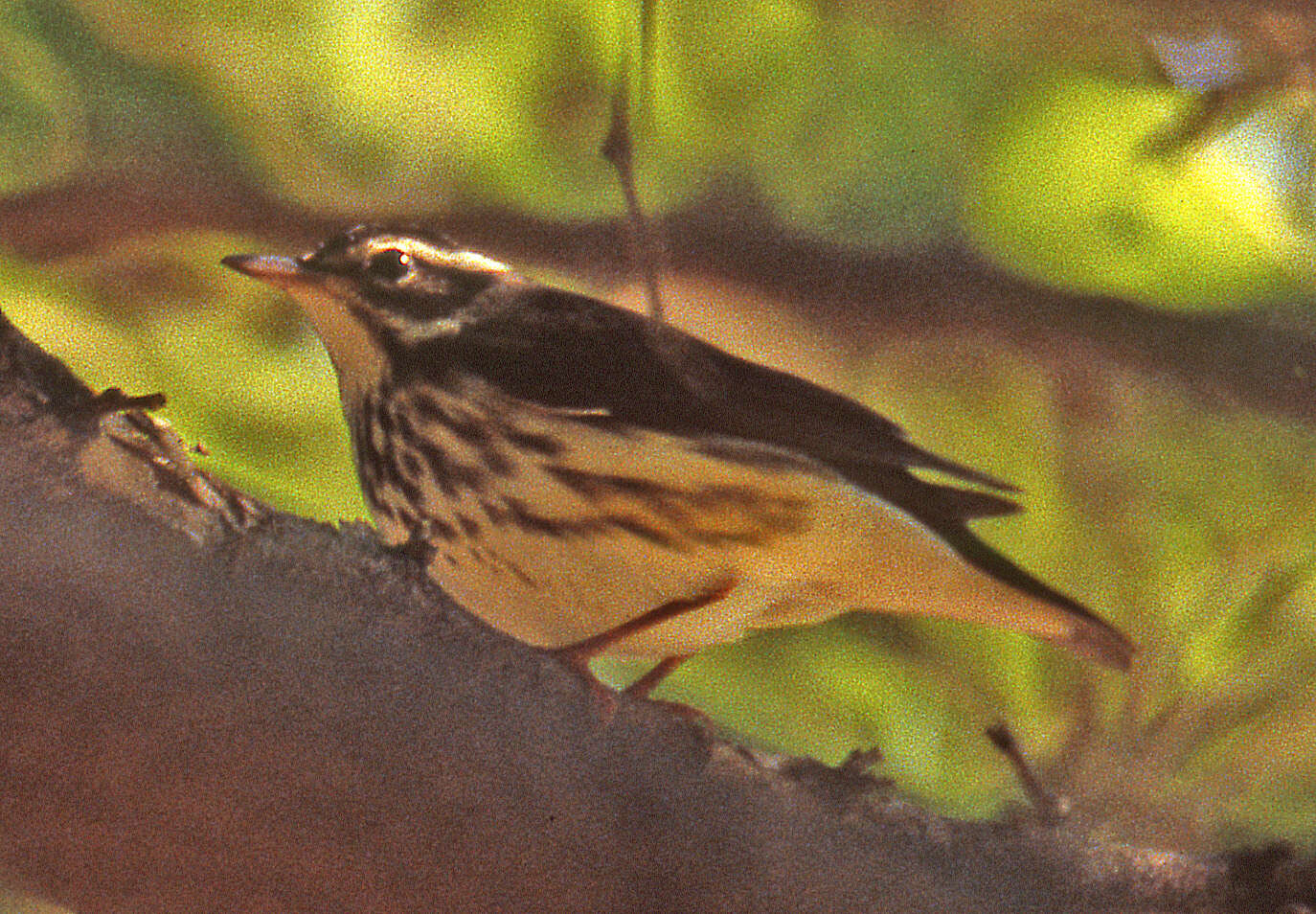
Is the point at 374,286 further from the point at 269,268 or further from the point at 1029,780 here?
the point at 1029,780

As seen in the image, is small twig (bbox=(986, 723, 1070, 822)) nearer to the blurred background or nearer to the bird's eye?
the blurred background

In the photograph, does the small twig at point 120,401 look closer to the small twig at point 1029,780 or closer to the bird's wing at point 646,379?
the bird's wing at point 646,379

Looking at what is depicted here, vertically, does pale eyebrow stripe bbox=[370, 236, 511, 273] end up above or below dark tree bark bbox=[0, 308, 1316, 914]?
above

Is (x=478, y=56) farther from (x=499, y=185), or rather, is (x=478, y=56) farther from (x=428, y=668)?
(x=428, y=668)

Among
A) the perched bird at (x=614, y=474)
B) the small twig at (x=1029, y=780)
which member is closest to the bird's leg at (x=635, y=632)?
the perched bird at (x=614, y=474)

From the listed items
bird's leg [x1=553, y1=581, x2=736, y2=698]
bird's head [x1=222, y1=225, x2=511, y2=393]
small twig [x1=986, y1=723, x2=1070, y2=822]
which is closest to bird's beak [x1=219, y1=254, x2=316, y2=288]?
bird's head [x1=222, y1=225, x2=511, y2=393]

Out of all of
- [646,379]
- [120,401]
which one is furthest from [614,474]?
[120,401]

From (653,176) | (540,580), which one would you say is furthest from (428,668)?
Answer: (653,176)
